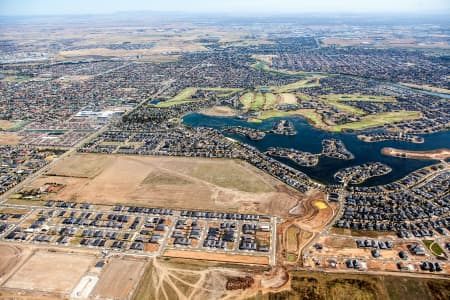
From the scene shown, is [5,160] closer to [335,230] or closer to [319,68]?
[335,230]

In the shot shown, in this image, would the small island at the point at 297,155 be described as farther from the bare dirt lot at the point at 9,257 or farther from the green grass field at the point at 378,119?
the bare dirt lot at the point at 9,257

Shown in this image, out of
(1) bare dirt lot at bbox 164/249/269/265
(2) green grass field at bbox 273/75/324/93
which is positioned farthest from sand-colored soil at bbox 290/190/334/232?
(2) green grass field at bbox 273/75/324/93

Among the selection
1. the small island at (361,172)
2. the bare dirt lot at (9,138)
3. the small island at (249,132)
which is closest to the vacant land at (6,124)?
the bare dirt lot at (9,138)

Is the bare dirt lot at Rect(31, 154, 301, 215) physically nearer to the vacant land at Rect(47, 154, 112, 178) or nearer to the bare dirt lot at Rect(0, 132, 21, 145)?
the vacant land at Rect(47, 154, 112, 178)

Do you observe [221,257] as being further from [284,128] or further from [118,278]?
[284,128]

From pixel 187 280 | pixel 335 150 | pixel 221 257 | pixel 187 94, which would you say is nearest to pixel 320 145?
pixel 335 150
